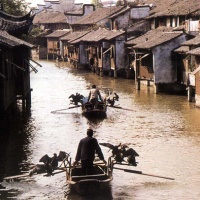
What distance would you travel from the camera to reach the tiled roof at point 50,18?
98969mm

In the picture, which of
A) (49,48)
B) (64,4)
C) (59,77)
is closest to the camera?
(59,77)

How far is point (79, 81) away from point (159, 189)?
39.2 metres

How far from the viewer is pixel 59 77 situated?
201ft

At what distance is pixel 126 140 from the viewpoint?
26844 mm

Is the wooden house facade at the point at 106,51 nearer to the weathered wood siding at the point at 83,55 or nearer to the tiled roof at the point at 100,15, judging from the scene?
the weathered wood siding at the point at 83,55

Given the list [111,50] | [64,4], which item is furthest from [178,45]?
[64,4]

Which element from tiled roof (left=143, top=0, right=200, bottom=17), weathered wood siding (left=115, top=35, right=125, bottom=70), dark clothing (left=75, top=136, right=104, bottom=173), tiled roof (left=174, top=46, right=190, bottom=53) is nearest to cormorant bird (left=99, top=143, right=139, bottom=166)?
dark clothing (left=75, top=136, right=104, bottom=173)

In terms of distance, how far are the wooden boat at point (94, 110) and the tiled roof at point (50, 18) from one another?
65.0 m

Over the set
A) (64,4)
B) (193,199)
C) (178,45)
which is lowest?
(193,199)

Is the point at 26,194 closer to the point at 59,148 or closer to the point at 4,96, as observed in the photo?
the point at 59,148

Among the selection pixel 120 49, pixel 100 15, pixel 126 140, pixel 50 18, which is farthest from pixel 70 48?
pixel 126 140

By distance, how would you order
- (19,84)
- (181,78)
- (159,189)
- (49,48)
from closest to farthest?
1. (159,189)
2. (19,84)
3. (181,78)
4. (49,48)

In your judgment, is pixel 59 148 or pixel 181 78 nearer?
pixel 59 148

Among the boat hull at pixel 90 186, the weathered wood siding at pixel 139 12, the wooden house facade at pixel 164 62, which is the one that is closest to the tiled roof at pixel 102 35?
the weathered wood siding at pixel 139 12
